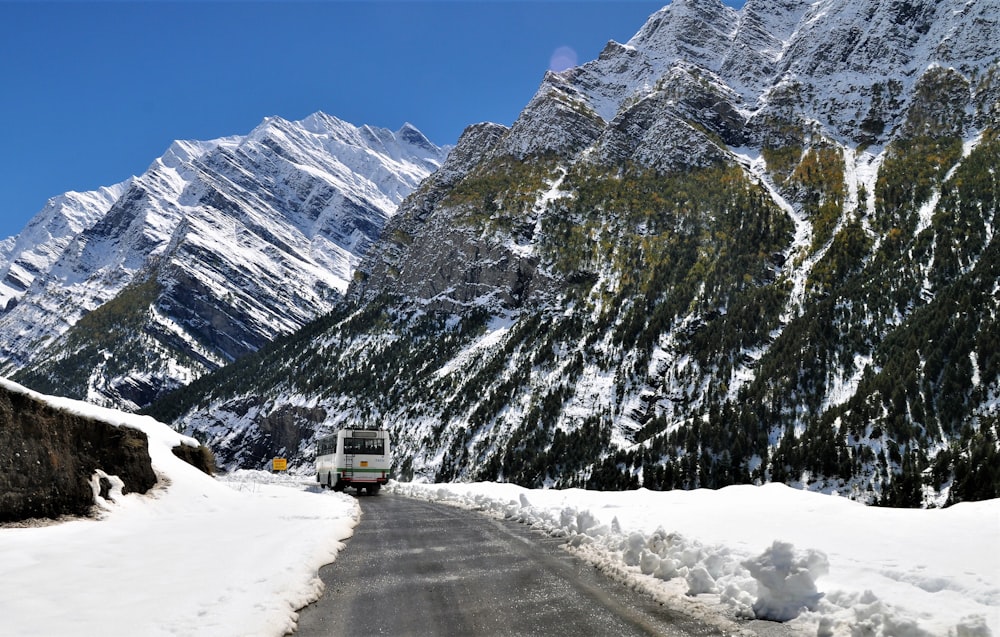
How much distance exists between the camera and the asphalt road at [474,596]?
899 centimetres

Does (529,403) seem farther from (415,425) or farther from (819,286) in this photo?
(819,286)

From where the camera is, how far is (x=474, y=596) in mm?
10828

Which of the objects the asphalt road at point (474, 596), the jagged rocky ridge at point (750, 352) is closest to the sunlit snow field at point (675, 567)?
the asphalt road at point (474, 596)

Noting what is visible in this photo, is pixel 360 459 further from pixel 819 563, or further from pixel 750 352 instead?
pixel 750 352

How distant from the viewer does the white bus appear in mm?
48719

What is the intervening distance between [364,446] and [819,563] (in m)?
43.1

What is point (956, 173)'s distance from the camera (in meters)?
163

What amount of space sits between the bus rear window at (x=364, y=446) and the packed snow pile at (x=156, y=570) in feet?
87.5

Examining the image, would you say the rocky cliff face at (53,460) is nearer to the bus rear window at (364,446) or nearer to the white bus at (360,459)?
the white bus at (360,459)

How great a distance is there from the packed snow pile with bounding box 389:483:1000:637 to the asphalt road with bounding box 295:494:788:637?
0.85 meters

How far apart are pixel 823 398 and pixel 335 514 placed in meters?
110

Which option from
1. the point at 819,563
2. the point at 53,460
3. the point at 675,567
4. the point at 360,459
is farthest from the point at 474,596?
the point at 360,459

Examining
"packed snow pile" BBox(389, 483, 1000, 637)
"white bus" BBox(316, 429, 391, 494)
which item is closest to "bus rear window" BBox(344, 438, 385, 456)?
"white bus" BBox(316, 429, 391, 494)

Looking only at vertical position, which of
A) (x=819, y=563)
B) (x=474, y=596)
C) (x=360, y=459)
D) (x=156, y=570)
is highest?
(x=819, y=563)
